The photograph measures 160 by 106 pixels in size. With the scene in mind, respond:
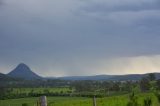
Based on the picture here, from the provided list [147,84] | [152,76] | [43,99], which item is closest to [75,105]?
[43,99]

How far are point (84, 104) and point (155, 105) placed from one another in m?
7.86

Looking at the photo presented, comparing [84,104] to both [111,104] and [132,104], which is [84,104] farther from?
[132,104]

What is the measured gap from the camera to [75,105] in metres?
43.3

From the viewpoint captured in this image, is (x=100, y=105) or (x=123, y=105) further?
(x=123, y=105)

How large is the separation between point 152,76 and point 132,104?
97559 millimetres

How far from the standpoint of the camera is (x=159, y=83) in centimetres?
8656

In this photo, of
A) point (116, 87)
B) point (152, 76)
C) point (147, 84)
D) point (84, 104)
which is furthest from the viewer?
point (152, 76)

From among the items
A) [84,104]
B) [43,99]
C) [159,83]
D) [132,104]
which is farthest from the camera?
[159,83]

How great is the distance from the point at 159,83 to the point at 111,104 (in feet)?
135

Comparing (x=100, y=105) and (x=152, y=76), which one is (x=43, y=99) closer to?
(x=100, y=105)

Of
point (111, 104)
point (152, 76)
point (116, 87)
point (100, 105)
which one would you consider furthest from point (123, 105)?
point (152, 76)

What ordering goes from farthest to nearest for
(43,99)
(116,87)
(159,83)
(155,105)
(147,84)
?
1. (116,87)
2. (147,84)
3. (159,83)
4. (155,105)
5. (43,99)

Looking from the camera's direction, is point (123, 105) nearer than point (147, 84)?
Yes

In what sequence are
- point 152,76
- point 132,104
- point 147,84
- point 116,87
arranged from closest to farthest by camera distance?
point 132,104, point 147,84, point 116,87, point 152,76
